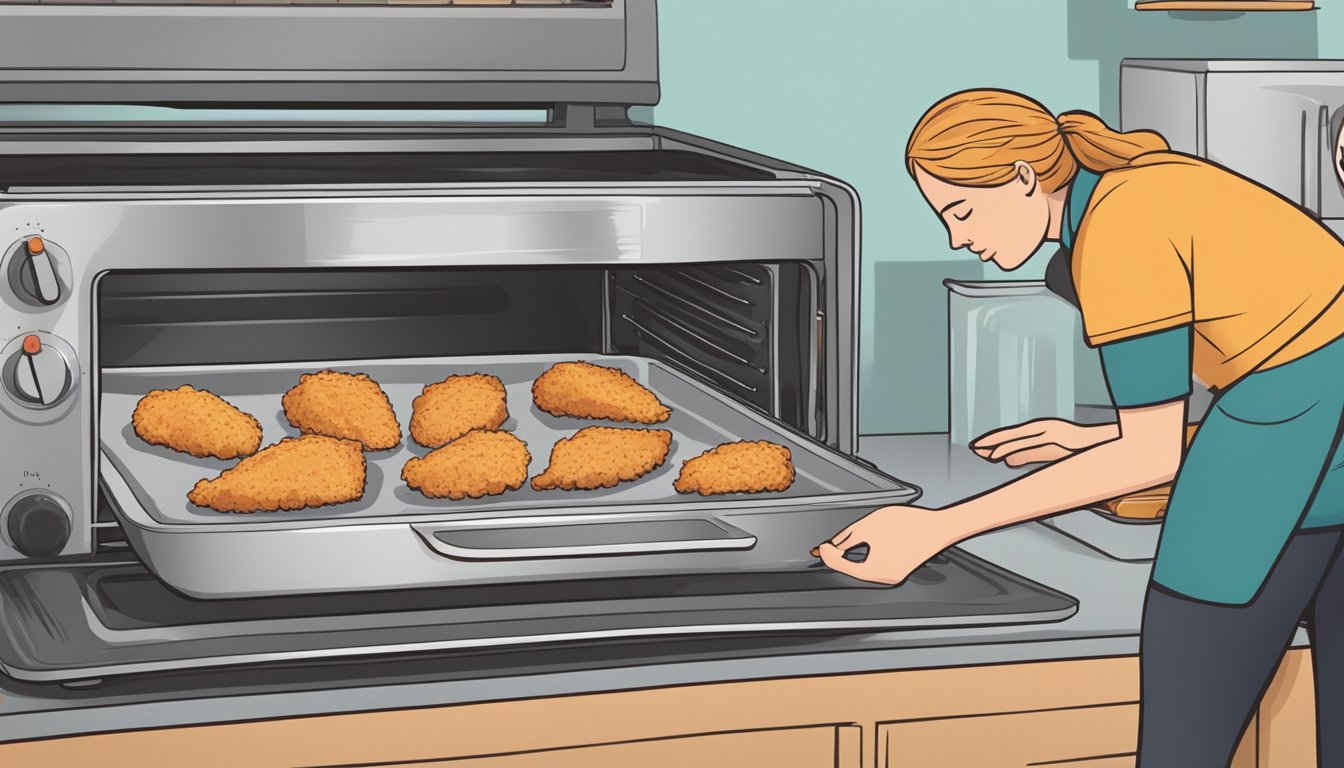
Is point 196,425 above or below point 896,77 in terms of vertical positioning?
below

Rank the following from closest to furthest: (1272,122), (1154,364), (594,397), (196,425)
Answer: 1. (1154,364)
2. (196,425)
3. (594,397)
4. (1272,122)

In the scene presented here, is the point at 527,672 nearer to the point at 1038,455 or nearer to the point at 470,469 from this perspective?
the point at 470,469

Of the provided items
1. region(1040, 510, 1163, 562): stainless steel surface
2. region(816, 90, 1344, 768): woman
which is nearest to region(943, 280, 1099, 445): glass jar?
region(1040, 510, 1163, 562): stainless steel surface

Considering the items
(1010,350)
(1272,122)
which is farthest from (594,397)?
(1272,122)

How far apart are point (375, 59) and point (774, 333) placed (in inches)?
18.6

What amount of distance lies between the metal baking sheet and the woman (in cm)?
10

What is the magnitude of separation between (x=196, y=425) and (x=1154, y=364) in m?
0.67

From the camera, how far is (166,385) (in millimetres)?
1276

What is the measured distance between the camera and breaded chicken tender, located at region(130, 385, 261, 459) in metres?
1.07

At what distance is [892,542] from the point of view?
0.96 meters

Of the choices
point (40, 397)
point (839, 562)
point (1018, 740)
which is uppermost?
point (40, 397)

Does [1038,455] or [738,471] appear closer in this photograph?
[738,471]

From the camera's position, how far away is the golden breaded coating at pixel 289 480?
3.12ft

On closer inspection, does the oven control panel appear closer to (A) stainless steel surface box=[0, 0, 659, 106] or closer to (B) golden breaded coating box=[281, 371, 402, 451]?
(B) golden breaded coating box=[281, 371, 402, 451]
